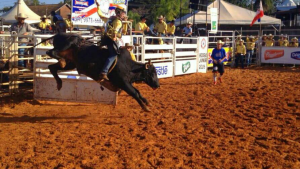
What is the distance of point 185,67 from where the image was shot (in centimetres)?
1534

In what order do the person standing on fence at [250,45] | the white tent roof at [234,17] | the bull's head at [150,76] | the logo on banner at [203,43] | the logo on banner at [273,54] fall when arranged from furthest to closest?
the white tent roof at [234,17] → the person standing on fence at [250,45] → the logo on banner at [273,54] → the logo on banner at [203,43] → the bull's head at [150,76]

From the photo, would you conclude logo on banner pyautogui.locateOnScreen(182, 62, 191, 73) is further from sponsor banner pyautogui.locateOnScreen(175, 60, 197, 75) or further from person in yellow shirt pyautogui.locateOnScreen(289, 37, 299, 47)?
person in yellow shirt pyautogui.locateOnScreen(289, 37, 299, 47)

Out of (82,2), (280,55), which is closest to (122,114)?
(82,2)

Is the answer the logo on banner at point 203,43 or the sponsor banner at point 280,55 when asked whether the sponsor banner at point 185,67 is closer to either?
the logo on banner at point 203,43

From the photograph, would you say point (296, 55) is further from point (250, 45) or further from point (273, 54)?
point (250, 45)

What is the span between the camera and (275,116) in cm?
742

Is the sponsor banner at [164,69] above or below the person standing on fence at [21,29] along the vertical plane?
below

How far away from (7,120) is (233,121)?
477 cm

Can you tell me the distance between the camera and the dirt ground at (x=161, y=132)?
4848 mm

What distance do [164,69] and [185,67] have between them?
178 centimetres

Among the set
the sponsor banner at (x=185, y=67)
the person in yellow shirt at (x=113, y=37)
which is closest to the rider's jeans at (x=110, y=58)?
the person in yellow shirt at (x=113, y=37)

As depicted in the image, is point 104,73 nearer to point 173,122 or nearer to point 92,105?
point 173,122

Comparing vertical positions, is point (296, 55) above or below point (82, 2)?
below

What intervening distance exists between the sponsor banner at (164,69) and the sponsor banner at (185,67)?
476 mm
